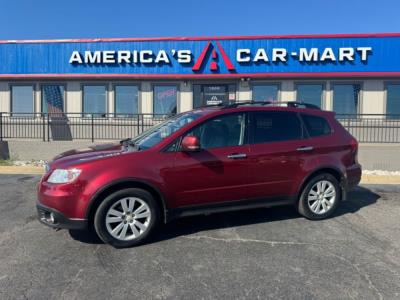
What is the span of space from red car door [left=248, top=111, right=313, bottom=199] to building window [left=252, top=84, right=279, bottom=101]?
28.4 ft

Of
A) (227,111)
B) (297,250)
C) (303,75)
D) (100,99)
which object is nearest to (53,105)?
(100,99)

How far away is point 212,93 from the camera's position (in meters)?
14.3

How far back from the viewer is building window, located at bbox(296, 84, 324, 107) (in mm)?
Result: 13898

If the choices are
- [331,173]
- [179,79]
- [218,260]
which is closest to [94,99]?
[179,79]

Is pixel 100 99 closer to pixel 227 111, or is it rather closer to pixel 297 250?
pixel 227 111

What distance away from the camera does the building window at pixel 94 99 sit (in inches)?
577

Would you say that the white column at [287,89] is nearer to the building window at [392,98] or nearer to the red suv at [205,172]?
the building window at [392,98]

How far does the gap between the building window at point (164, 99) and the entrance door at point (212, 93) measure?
2.70ft

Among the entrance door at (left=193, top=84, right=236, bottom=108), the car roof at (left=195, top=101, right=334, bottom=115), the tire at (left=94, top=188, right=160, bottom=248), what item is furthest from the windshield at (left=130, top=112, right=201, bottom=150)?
the entrance door at (left=193, top=84, right=236, bottom=108)

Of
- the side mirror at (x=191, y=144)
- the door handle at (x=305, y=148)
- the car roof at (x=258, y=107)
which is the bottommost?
the door handle at (x=305, y=148)

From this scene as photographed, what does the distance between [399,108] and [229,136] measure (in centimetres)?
1119

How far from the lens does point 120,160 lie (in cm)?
443

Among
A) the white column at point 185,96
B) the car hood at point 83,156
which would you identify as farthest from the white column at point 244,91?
the car hood at point 83,156

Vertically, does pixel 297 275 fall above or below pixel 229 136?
below
